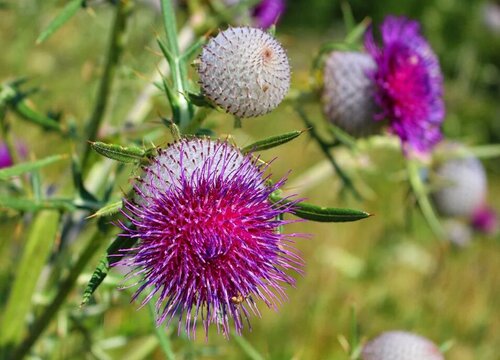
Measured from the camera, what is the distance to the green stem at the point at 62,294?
5.57ft

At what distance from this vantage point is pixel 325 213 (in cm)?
137

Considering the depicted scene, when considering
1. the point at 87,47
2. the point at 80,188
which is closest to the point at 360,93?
the point at 80,188

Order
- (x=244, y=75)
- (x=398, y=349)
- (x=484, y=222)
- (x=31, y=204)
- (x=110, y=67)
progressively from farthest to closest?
(x=484, y=222), (x=110, y=67), (x=398, y=349), (x=31, y=204), (x=244, y=75)

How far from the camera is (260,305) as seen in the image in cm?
463

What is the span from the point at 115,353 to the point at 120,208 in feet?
8.62

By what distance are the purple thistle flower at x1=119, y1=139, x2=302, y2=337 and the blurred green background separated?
0.39 meters

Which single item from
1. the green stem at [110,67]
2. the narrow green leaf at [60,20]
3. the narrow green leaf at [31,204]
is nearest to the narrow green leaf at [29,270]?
the green stem at [110,67]

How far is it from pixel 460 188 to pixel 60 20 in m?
2.56

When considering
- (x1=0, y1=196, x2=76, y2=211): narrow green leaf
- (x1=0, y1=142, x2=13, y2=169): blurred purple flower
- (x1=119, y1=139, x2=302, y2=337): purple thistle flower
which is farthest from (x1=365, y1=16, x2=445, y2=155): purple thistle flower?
(x1=0, y1=142, x2=13, y2=169): blurred purple flower

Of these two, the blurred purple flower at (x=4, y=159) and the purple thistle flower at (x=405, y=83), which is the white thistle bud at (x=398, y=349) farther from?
the blurred purple flower at (x=4, y=159)

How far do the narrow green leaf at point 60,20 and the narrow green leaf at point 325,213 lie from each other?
0.75 metres

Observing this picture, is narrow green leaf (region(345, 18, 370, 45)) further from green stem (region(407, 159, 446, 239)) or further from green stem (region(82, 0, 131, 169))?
green stem (region(82, 0, 131, 169))

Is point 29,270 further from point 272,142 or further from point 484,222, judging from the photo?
point 484,222

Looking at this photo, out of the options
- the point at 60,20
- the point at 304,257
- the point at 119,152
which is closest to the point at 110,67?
the point at 60,20
